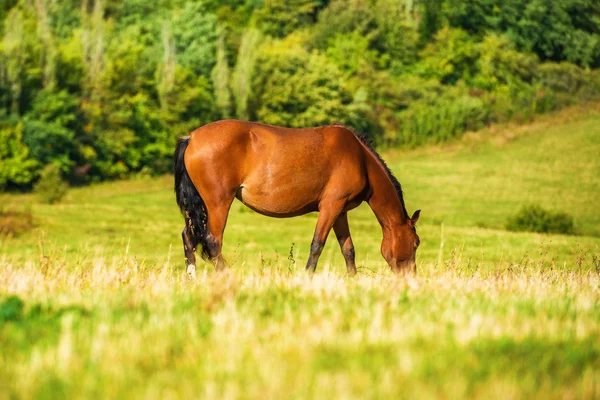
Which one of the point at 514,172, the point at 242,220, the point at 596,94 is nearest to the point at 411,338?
the point at 242,220

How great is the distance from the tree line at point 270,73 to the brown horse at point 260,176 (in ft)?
181

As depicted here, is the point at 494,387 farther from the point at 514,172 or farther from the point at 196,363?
the point at 514,172

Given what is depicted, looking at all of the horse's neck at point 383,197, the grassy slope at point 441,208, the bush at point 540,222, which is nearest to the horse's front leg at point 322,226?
the horse's neck at point 383,197

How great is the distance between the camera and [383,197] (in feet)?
39.3

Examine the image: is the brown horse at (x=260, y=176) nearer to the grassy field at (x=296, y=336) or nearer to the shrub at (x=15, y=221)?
the grassy field at (x=296, y=336)

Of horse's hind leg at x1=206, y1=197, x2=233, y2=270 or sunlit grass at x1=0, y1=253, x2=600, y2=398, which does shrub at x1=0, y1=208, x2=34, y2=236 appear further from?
sunlit grass at x1=0, y1=253, x2=600, y2=398

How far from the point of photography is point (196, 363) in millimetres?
4613

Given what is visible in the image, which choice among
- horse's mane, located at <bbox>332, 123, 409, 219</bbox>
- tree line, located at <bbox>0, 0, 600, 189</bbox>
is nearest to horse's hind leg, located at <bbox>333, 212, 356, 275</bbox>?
horse's mane, located at <bbox>332, 123, 409, 219</bbox>

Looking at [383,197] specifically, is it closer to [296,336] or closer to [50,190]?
[296,336]

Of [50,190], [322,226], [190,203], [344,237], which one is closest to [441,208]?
[50,190]

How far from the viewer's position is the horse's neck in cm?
1186

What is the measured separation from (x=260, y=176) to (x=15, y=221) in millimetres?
27632

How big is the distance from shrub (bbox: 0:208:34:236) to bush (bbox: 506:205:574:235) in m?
23.4

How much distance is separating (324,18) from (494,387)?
109480 millimetres
